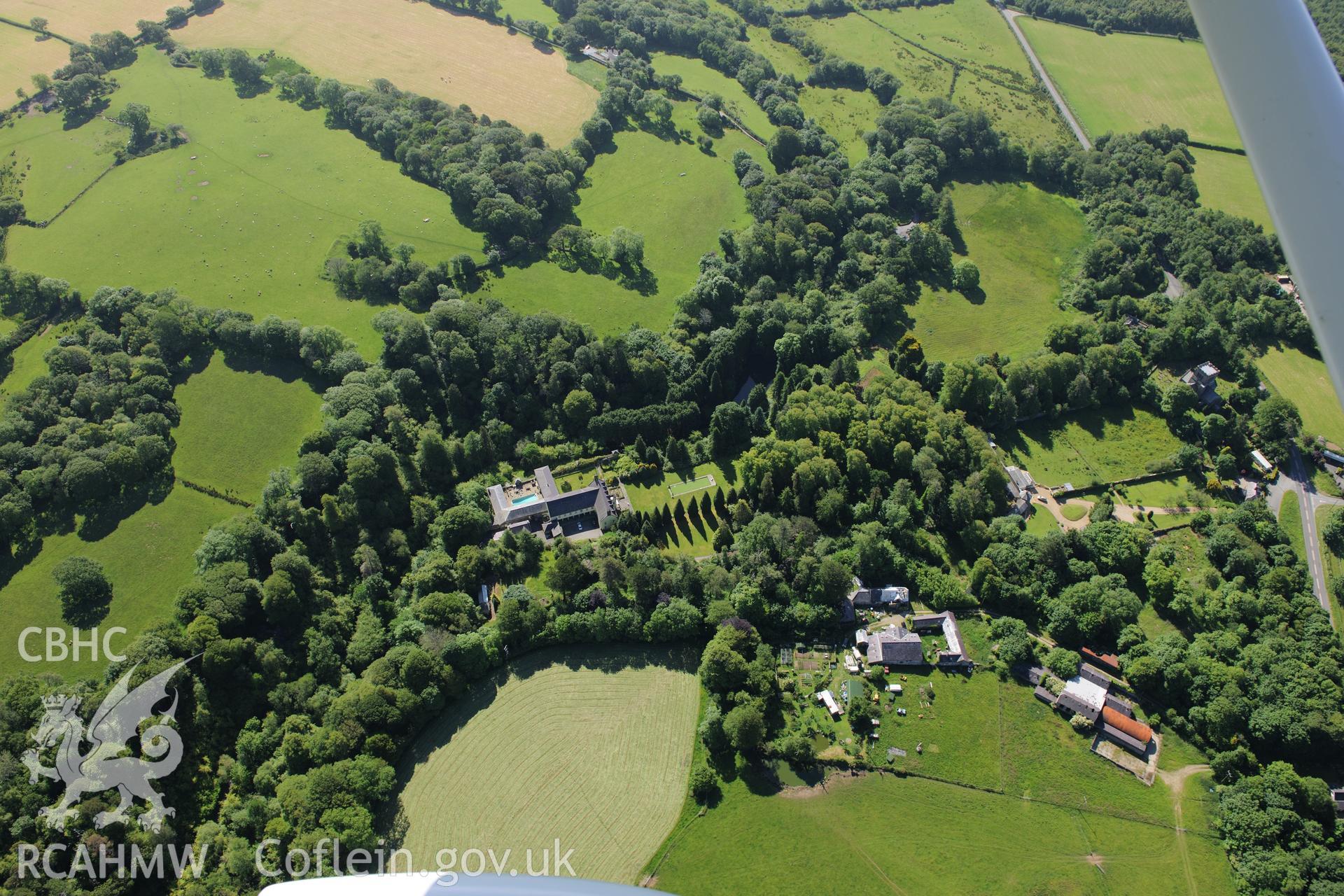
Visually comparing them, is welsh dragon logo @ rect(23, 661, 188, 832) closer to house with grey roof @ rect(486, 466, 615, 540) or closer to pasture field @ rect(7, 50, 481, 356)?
house with grey roof @ rect(486, 466, 615, 540)

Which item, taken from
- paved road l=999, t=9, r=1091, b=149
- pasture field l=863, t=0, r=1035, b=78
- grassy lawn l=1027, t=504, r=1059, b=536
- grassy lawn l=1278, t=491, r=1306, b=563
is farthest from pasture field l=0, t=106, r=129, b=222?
grassy lawn l=1278, t=491, r=1306, b=563

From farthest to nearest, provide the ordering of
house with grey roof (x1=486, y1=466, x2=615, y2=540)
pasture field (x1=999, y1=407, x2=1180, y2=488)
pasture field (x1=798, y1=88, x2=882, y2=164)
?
pasture field (x1=798, y1=88, x2=882, y2=164), pasture field (x1=999, y1=407, x2=1180, y2=488), house with grey roof (x1=486, y1=466, x2=615, y2=540)

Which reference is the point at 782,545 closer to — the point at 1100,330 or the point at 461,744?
the point at 461,744

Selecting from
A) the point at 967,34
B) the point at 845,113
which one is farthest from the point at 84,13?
the point at 967,34

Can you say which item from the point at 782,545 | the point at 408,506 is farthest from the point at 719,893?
the point at 408,506

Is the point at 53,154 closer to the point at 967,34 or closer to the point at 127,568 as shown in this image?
the point at 127,568

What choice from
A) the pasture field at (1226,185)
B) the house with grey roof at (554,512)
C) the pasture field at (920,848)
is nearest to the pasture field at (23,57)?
the house with grey roof at (554,512)
